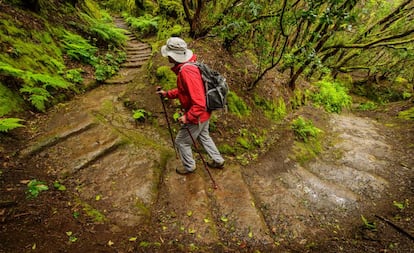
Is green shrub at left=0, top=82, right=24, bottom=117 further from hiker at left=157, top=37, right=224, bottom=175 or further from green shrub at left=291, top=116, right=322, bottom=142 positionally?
green shrub at left=291, top=116, right=322, bottom=142

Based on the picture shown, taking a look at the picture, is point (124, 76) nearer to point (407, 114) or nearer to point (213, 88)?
point (213, 88)

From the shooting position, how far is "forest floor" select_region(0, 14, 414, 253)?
322cm

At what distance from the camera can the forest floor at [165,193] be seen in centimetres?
322

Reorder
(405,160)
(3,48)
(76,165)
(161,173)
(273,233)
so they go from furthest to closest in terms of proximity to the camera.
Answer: (405,160) → (3,48) → (161,173) → (76,165) → (273,233)

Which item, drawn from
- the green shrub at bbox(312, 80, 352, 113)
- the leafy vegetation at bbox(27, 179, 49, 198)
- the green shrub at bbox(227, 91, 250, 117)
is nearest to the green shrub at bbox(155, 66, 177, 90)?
the green shrub at bbox(227, 91, 250, 117)

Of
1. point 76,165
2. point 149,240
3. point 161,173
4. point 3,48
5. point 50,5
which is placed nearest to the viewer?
point 149,240

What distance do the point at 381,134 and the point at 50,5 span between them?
12.7 meters

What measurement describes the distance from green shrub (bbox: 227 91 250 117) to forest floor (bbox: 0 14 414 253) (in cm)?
27

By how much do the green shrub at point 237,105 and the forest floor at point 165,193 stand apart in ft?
0.88

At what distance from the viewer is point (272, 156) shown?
19.4 feet

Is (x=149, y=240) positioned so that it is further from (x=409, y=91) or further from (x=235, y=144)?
(x=409, y=91)

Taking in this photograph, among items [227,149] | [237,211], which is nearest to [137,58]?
[227,149]

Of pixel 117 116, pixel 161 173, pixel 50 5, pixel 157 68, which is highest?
pixel 50 5

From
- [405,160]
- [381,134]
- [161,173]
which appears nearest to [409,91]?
[381,134]
